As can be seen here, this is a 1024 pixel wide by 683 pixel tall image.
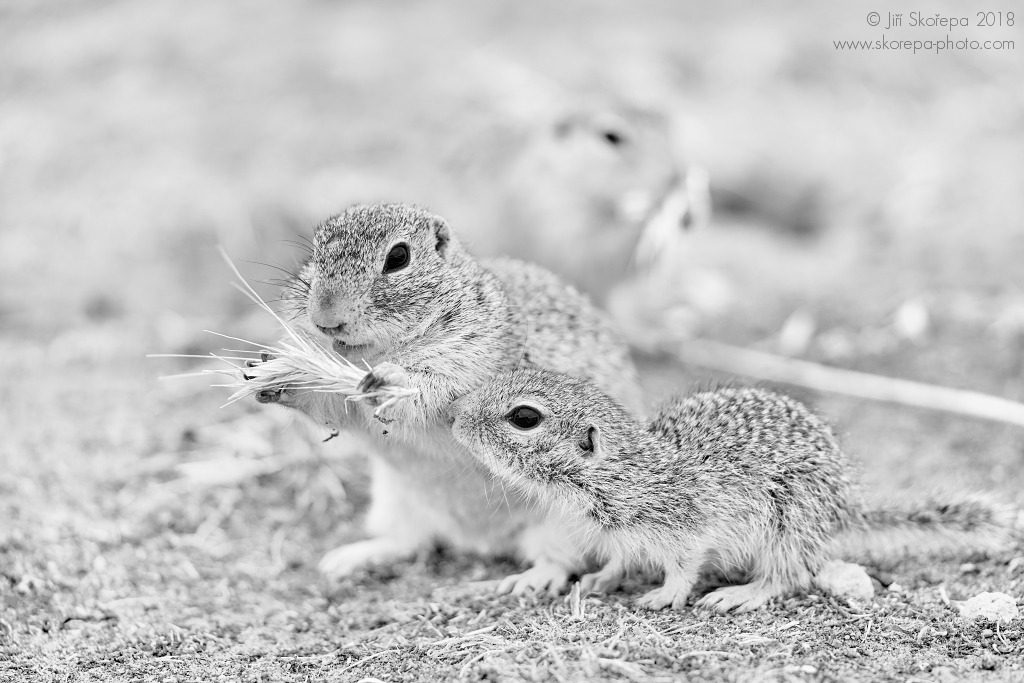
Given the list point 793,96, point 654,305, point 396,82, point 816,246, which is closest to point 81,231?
point 396,82

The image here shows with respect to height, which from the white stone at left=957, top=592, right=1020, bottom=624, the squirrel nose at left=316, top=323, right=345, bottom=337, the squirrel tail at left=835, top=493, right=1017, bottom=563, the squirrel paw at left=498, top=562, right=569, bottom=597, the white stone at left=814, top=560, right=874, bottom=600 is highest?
the squirrel nose at left=316, top=323, right=345, bottom=337

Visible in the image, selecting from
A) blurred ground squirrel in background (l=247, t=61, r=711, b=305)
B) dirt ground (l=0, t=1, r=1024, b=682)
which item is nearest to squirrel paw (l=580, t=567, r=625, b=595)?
dirt ground (l=0, t=1, r=1024, b=682)

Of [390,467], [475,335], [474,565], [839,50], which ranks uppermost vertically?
[839,50]

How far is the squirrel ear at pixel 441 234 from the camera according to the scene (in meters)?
4.58

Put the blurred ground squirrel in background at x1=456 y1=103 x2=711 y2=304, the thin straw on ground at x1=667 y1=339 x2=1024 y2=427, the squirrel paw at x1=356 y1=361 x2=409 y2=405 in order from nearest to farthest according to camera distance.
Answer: the squirrel paw at x1=356 y1=361 x2=409 y2=405
the thin straw on ground at x1=667 y1=339 x2=1024 y2=427
the blurred ground squirrel in background at x1=456 y1=103 x2=711 y2=304

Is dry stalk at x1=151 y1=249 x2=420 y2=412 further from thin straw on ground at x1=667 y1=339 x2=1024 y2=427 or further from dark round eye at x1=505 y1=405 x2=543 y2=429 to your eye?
thin straw on ground at x1=667 y1=339 x2=1024 y2=427

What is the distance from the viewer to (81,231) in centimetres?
912

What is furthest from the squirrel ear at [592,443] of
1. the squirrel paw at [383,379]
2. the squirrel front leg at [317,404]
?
the squirrel front leg at [317,404]

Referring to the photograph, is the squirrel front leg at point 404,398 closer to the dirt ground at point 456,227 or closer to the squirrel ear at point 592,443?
the squirrel ear at point 592,443

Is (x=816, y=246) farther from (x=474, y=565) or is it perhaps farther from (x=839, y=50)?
(x=474, y=565)

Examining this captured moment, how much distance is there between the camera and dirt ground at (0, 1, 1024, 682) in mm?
3891

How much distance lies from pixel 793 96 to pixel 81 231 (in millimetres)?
7615

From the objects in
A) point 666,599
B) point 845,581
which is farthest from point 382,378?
point 845,581

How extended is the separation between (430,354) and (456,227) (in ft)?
7.02
